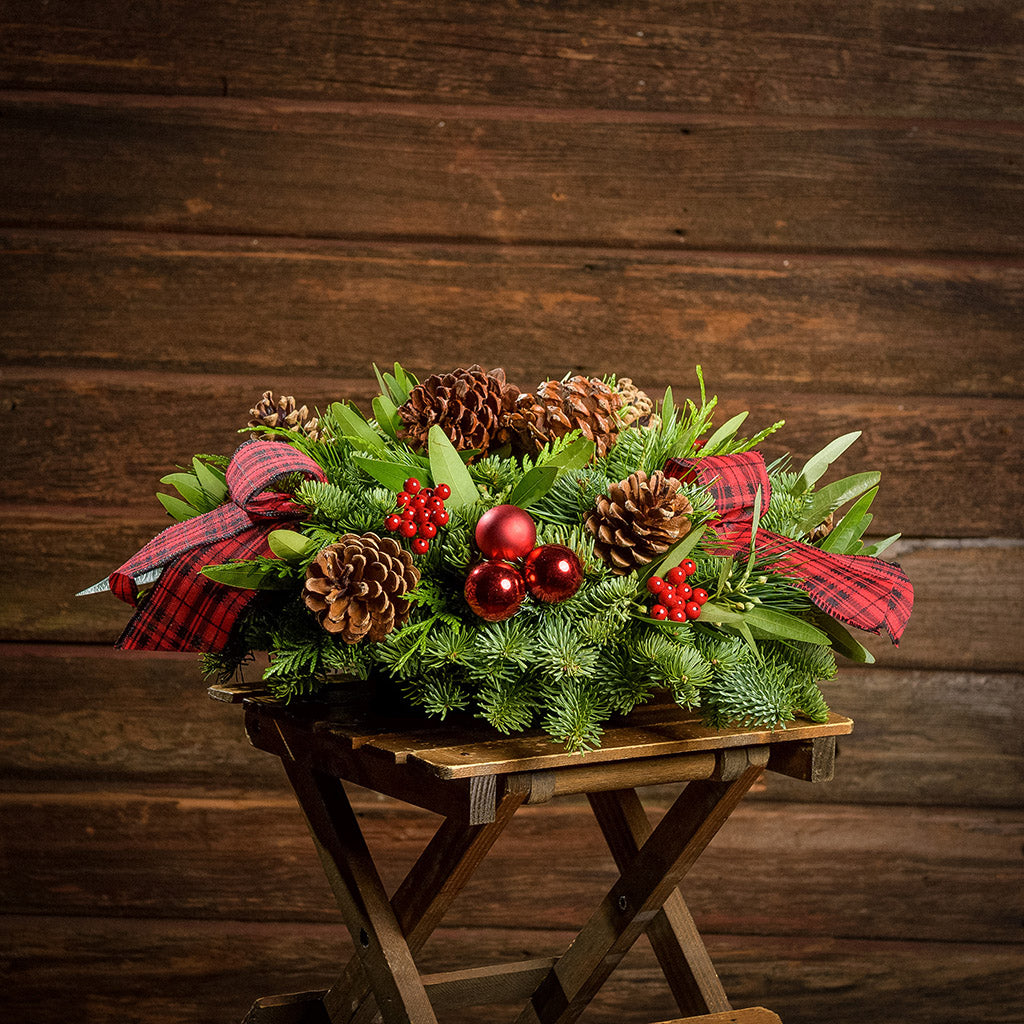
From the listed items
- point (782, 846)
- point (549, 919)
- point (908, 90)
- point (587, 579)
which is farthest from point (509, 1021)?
point (908, 90)

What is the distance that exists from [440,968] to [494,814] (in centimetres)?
82

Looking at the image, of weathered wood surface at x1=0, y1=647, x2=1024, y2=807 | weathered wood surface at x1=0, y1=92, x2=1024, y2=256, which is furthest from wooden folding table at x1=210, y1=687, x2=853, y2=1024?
weathered wood surface at x1=0, y1=92, x2=1024, y2=256

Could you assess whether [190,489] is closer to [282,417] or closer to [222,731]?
[282,417]

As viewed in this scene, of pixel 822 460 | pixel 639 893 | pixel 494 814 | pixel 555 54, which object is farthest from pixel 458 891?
pixel 555 54

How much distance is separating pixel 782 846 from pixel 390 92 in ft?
3.85

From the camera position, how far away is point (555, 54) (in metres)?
1.37

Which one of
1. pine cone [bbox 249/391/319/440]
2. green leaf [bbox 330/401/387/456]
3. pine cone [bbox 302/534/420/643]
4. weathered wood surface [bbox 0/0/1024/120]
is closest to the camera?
pine cone [bbox 302/534/420/643]

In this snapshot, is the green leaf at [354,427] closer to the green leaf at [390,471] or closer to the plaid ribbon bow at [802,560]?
the green leaf at [390,471]

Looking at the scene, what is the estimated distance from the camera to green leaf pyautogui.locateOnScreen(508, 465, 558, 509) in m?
0.72

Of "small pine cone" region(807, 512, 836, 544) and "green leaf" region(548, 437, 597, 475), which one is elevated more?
"green leaf" region(548, 437, 597, 475)

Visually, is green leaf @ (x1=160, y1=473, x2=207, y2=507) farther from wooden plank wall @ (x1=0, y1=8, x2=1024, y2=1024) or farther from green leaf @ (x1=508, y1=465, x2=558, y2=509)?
wooden plank wall @ (x1=0, y1=8, x2=1024, y2=1024)

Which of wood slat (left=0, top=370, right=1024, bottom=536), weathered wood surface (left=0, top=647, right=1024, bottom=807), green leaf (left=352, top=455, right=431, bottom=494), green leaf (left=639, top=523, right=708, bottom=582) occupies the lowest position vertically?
weathered wood surface (left=0, top=647, right=1024, bottom=807)

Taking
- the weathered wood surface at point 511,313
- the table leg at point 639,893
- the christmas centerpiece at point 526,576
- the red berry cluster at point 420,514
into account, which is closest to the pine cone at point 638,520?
the christmas centerpiece at point 526,576

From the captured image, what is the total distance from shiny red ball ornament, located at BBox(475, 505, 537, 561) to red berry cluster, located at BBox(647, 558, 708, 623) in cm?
10
